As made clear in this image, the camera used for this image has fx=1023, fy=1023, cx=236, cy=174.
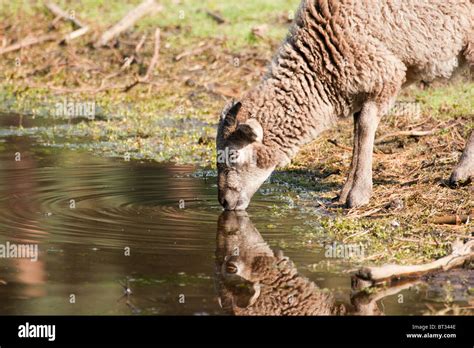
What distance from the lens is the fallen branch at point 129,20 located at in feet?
61.3

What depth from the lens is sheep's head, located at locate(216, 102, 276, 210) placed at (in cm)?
1004

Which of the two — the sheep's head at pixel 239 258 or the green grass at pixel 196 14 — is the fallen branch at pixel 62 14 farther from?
the sheep's head at pixel 239 258

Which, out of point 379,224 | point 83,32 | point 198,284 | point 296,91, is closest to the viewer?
point 198,284

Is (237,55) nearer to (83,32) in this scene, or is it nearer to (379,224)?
(83,32)

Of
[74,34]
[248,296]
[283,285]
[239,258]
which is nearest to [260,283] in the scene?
[283,285]

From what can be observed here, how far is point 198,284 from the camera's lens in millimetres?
7469

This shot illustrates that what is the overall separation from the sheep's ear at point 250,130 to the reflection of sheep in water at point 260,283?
1113 millimetres

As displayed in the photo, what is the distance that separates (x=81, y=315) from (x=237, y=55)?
1132 cm

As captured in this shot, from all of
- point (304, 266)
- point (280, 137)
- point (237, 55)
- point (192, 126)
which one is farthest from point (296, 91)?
point (237, 55)

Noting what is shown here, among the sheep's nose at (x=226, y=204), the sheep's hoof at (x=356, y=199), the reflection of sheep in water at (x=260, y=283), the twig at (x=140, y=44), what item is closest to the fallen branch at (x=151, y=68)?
the twig at (x=140, y=44)

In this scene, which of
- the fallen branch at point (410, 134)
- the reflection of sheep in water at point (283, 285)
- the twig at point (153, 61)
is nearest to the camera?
the reflection of sheep in water at point (283, 285)

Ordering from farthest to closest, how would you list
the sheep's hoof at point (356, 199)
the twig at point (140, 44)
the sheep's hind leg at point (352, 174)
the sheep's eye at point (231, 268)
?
the twig at point (140, 44) → the sheep's hind leg at point (352, 174) → the sheep's hoof at point (356, 199) → the sheep's eye at point (231, 268)

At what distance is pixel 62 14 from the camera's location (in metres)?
20.1
